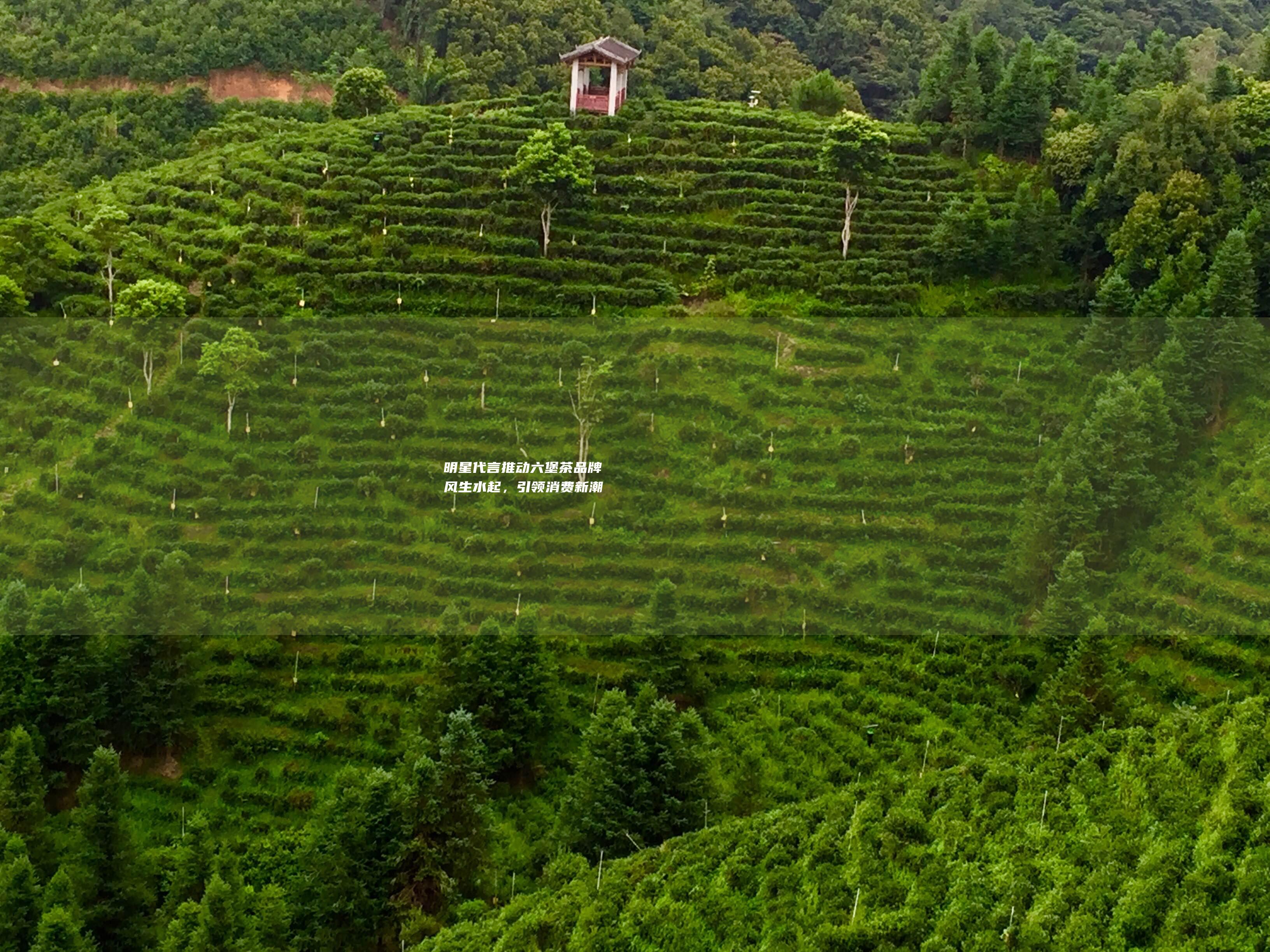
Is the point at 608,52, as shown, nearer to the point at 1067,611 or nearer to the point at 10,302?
the point at 10,302

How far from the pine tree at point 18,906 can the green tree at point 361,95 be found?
38.3 meters

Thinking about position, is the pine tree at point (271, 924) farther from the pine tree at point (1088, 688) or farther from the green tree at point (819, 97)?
the green tree at point (819, 97)

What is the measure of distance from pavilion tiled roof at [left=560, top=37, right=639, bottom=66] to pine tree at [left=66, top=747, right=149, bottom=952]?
33.6 m

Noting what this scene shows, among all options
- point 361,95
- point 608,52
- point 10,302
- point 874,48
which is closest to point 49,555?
point 10,302

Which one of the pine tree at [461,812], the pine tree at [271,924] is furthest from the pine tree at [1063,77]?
the pine tree at [271,924]

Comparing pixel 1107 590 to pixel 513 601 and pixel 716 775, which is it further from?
Result: pixel 513 601

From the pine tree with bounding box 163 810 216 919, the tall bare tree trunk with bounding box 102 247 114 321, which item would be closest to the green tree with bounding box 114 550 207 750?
the pine tree with bounding box 163 810 216 919

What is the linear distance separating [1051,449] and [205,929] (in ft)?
87.1

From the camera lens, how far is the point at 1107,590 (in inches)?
1570

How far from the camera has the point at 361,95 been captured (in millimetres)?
61656

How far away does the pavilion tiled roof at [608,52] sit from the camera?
5688 cm

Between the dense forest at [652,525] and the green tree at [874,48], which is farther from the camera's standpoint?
the green tree at [874,48]

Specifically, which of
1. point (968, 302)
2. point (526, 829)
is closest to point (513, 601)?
point (526, 829)

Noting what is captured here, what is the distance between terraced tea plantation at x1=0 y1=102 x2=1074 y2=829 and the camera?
127ft
